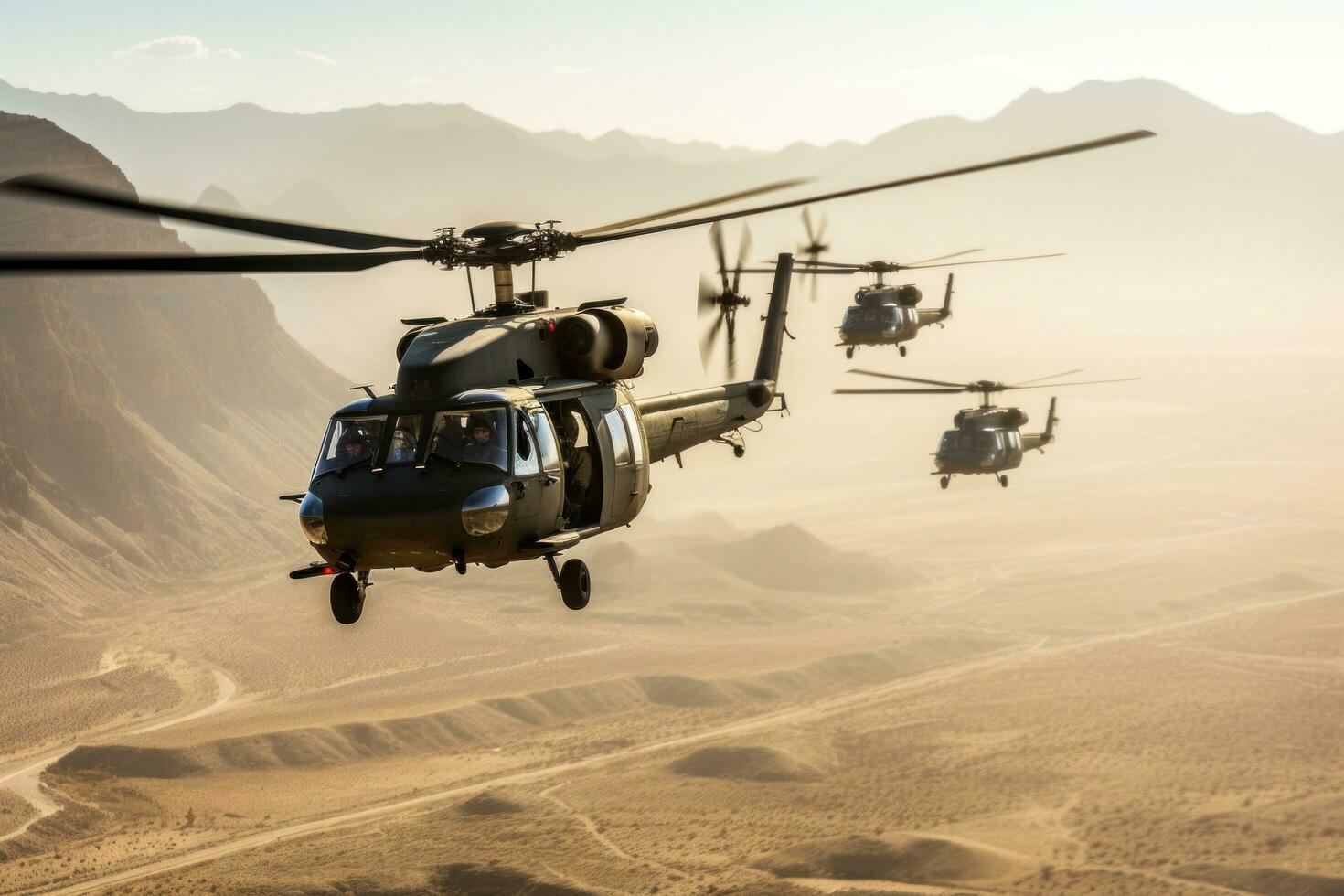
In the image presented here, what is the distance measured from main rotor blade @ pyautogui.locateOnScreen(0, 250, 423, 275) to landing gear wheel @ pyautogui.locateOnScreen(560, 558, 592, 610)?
5195 mm

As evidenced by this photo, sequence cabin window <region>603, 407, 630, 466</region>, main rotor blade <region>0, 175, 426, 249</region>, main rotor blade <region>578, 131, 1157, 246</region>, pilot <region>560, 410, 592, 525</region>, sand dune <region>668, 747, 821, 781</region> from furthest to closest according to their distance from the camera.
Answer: sand dune <region>668, 747, 821, 781</region> < cabin window <region>603, 407, 630, 466</region> < pilot <region>560, 410, 592, 525</region> < main rotor blade <region>578, 131, 1157, 246</region> < main rotor blade <region>0, 175, 426, 249</region>

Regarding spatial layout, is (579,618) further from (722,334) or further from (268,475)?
(722,334)

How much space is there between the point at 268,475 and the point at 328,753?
86.6 meters

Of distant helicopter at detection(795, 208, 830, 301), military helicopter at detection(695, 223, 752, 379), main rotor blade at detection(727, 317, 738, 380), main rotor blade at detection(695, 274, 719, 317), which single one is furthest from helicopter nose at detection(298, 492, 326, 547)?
distant helicopter at detection(795, 208, 830, 301)

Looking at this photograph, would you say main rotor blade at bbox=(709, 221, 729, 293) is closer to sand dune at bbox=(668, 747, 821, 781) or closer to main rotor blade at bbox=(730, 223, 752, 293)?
main rotor blade at bbox=(730, 223, 752, 293)

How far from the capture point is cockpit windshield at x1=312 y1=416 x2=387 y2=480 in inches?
803

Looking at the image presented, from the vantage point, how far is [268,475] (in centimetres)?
19588

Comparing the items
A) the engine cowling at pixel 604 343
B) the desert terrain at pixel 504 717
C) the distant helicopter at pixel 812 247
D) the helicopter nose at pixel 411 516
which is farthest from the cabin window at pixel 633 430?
the desert terrain at pixel 504 717

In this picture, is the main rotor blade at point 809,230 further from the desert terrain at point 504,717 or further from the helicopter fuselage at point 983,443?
the desert terrain at point 504,717

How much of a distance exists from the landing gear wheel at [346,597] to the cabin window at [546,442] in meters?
3.22

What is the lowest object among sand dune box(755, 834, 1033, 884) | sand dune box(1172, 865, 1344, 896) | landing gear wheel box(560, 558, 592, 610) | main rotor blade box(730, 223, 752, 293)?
sand dune box(1172, 865, 1344, 896)

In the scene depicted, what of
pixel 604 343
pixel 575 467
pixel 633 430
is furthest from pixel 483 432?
pixel 633 430

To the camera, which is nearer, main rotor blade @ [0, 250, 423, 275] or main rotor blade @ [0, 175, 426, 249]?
main rotor blade @ [0, 175, 426, 249]

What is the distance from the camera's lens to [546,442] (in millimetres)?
21250
